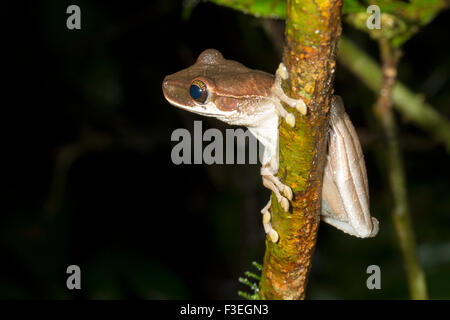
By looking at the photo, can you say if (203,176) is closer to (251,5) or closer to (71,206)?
(71,206)

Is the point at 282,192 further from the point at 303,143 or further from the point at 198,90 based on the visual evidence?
the point at 198,90

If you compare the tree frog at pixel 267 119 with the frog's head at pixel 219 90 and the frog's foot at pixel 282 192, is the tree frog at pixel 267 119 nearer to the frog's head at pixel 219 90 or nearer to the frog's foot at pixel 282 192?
the frog's head at pixel 219 90

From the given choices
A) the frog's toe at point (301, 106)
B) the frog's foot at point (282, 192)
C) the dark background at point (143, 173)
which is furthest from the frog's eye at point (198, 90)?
the dark background at point (143, 173)

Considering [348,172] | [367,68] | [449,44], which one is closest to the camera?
[348,172]

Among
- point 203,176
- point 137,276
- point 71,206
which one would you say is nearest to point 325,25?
point 137,276

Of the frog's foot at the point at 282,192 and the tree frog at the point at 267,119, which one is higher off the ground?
the tree frog at the point at 267,119

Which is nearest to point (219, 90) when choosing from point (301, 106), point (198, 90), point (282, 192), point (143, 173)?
point (198, 90)
